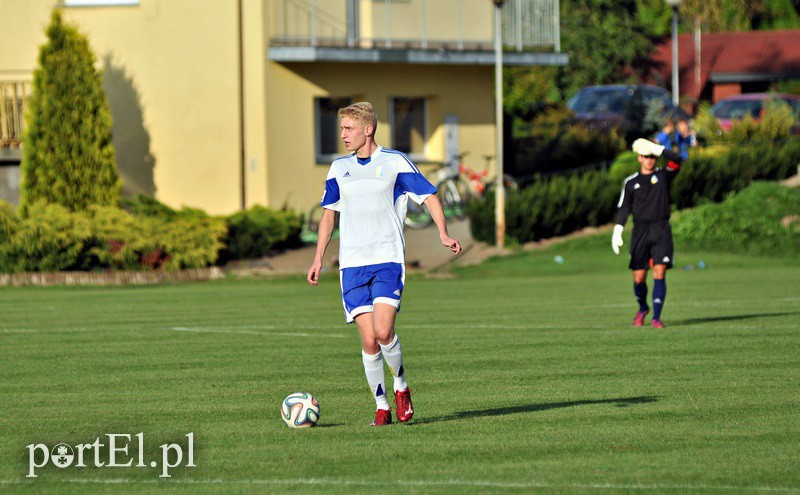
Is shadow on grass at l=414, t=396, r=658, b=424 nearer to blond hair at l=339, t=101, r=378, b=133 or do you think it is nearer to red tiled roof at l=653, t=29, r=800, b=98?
blond hair at l=339, t=101, r=378, b=133

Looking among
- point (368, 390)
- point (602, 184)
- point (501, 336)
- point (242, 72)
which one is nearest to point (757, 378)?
point (368, 390)

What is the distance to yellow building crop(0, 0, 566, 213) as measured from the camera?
95.3 ft

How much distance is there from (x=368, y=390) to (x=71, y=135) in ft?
56.3

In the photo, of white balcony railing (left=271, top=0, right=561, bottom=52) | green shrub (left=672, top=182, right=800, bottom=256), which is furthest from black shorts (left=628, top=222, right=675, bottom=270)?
white balcony railing (left=271, top=0, right=561, bottom=52)

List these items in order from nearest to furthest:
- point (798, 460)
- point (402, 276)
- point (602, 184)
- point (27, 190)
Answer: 1. point (798, 460)
2. point (402, 276)
3. point (27, 190)
4. point (602, 184)

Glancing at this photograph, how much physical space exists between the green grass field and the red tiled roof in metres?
47.1

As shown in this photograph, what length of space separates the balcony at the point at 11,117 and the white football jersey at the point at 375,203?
2061cm

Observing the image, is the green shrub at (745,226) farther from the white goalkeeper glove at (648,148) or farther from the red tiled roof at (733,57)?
the red tiled roof at (733,57)

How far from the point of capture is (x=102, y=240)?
2527 cm

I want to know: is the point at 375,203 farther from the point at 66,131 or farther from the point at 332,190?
the point at 66,131

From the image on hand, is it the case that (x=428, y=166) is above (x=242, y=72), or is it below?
below

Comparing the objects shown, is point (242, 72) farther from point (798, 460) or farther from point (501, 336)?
point (798, 460)

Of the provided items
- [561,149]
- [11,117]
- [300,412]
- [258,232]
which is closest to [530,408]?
[300,412]

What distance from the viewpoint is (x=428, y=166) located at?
106 feet
